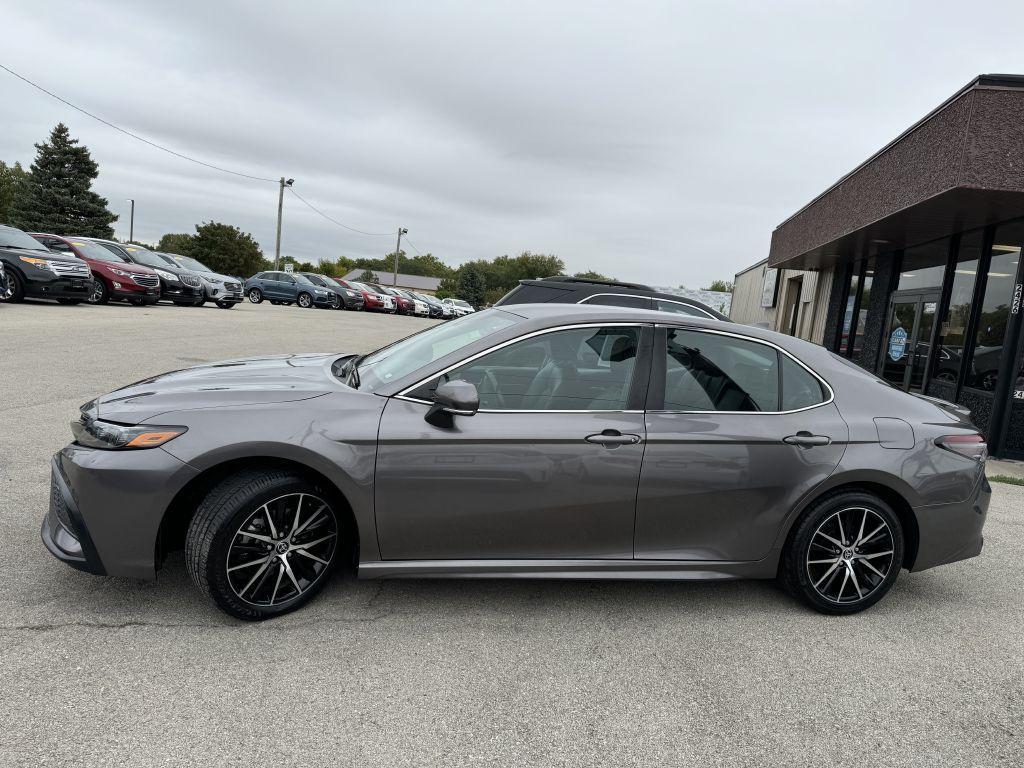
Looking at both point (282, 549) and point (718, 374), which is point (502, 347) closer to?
point (718, 374)

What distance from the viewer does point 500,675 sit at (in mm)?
2811

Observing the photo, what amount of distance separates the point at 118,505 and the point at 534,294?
20.8ft

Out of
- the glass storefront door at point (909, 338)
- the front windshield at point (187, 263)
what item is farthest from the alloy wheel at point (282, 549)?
the front windshield at point (187, 263)

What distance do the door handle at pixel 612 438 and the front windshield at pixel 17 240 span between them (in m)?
16.4

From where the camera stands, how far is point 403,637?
3.03 meters

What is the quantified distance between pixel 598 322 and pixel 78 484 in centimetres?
238

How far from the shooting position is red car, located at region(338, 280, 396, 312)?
123ft

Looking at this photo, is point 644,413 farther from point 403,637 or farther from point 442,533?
point 403,637

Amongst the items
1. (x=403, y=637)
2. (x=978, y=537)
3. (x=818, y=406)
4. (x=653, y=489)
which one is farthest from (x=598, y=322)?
(x=978, y=537)

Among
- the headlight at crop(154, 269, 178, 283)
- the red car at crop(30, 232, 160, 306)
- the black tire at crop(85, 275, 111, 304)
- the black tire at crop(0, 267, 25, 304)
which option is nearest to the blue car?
the headlight at crop(154, 269, 178, 283)

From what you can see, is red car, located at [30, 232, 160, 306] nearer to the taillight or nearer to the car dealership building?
the car dealership building

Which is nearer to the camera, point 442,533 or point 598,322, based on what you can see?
point 442,533

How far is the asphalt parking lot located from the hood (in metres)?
0.87

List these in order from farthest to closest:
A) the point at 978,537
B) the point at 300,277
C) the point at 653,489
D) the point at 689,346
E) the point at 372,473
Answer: the point at 300,277 < the point at 978,537 < the point at 689,346 < the point at 653,489 < the point at 372,473
